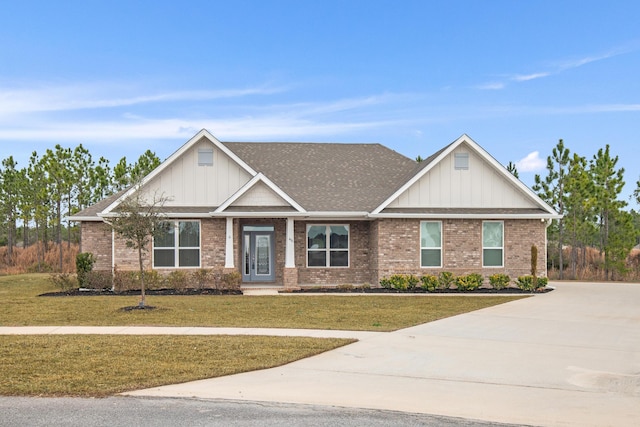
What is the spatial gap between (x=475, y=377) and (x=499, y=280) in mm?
16542

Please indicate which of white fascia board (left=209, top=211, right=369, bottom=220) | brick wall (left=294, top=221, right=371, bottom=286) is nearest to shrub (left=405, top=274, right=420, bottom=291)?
brick wall (left=294, top=221, right=371, bottom=286)

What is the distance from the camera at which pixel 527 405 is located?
27.3 ft

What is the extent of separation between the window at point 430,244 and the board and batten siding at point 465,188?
2.69ft

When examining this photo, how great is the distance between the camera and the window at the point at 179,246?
2644 centimetres

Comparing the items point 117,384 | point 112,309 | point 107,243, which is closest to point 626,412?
point 117,384

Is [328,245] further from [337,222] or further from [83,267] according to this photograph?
[83,267]

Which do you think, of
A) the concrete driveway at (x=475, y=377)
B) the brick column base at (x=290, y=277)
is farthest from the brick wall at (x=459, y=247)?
the concrete driveway at (x=475, y=377)

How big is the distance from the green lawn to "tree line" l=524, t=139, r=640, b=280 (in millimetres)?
16585

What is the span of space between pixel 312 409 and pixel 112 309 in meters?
12.3

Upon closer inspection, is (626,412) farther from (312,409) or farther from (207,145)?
(207,145)

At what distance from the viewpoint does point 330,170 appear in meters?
30.8

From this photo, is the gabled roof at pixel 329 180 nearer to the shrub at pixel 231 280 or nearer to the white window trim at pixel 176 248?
the white window trim at pixel 176 248

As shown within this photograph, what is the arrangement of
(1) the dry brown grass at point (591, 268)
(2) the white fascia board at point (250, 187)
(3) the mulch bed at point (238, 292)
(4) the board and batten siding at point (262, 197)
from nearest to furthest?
(3) the mulch bed at point (238, 292), (2) the white fascia board at point (250, 187), (4) the board and batten siding at point (262, 197), (1) the dry brown grass at point (591, 268)

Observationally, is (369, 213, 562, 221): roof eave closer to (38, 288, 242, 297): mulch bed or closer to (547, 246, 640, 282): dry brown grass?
(38, 288, 242, 297): mulch bed
